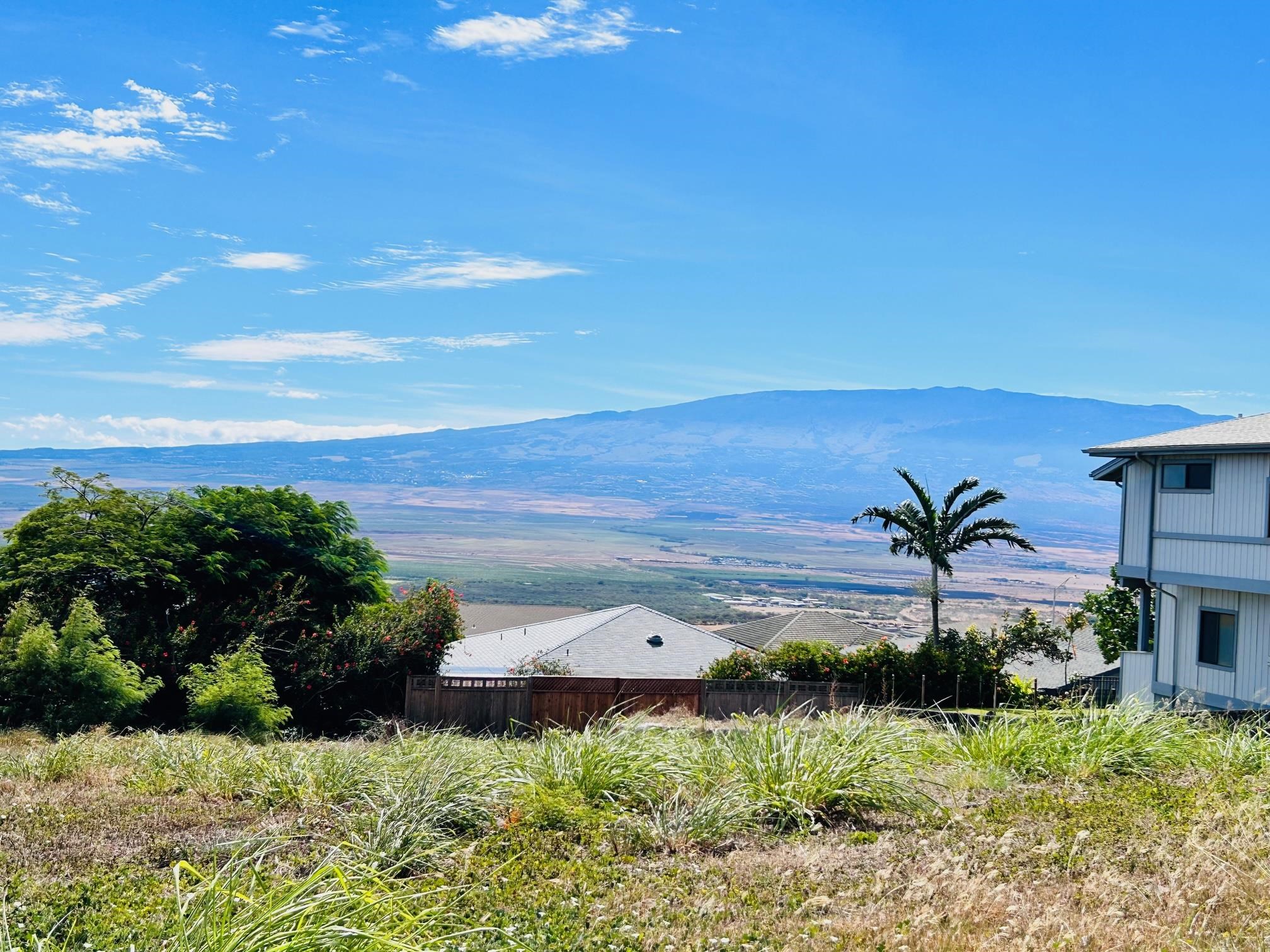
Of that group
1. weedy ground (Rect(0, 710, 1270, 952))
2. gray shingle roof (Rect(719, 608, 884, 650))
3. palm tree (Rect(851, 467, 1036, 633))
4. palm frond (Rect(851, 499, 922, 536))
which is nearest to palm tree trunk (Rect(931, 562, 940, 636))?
palm tree (Rect(851, 467, 1036, 633))

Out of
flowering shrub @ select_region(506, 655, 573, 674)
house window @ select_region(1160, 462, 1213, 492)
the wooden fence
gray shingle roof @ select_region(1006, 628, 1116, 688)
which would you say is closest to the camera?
house window @ select_region(1160, 462, 1213, 492)

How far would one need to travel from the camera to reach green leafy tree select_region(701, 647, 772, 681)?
24.8 m

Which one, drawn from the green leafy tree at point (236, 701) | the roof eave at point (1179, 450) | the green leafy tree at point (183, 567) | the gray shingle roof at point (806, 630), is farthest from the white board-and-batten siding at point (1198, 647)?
the gray shingle roof at point (806, 630)

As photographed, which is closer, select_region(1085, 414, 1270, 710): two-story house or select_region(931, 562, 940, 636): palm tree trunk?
select_region(1085, 414, 1270, 710): two-story house

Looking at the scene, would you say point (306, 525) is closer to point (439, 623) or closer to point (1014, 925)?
point (439, 623)

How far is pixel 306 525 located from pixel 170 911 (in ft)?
63.1

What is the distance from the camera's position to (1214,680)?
65.7 feet

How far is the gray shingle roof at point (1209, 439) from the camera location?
62.9 feet

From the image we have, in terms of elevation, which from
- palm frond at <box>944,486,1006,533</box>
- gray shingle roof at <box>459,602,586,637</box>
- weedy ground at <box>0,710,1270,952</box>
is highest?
palm frond at <box>944,486,1006,533</box>

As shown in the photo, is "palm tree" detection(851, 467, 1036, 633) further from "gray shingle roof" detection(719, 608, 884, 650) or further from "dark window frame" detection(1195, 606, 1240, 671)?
"dark window frame" detection(1195, 606, 1240, 671)

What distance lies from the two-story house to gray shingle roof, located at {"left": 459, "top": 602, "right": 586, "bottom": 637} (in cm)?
3190

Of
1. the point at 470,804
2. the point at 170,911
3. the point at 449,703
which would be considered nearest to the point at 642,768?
the point at 470,804

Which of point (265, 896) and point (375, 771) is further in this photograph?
point (375, 771)

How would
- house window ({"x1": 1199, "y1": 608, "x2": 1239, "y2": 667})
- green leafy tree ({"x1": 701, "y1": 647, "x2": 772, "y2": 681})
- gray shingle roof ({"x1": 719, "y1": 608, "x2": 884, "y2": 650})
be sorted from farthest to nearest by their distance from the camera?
gray shingle roof ({"x1": 719, "y1": 608, "x2": 884, "y2": 650}), green leafy tree ({"x1": 701, "y1": 647, "x2": 772, "y2": 681}), house window ({"x1": 1199, "y1": 608, "x2": 1239, "y2": 667})
